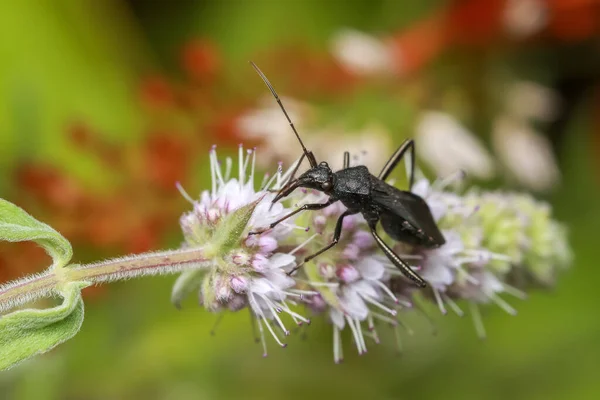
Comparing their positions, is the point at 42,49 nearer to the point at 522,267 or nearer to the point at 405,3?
the point at 405,3

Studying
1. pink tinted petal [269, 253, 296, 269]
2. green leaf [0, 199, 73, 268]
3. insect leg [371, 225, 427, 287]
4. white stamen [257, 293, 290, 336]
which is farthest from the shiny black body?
green leaf [0, 199, 73, 268]

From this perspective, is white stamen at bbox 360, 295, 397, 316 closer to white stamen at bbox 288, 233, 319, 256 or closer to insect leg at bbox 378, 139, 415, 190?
white stamen at bbox 288, 233, 319, 256

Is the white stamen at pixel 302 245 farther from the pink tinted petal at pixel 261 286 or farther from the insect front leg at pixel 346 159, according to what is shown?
the insect front leg at pixel 346 159

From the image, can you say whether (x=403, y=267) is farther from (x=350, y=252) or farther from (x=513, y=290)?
(x=513, y=290)

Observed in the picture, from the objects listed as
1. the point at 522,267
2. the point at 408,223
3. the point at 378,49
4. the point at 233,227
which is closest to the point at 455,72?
the point at 378,49

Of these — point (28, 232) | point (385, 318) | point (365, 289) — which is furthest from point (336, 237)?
point (28, 232)

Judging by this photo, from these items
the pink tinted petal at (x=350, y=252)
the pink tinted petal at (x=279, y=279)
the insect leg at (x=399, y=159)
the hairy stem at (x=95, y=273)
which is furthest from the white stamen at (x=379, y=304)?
the insect leg at (x=399, y=159)
